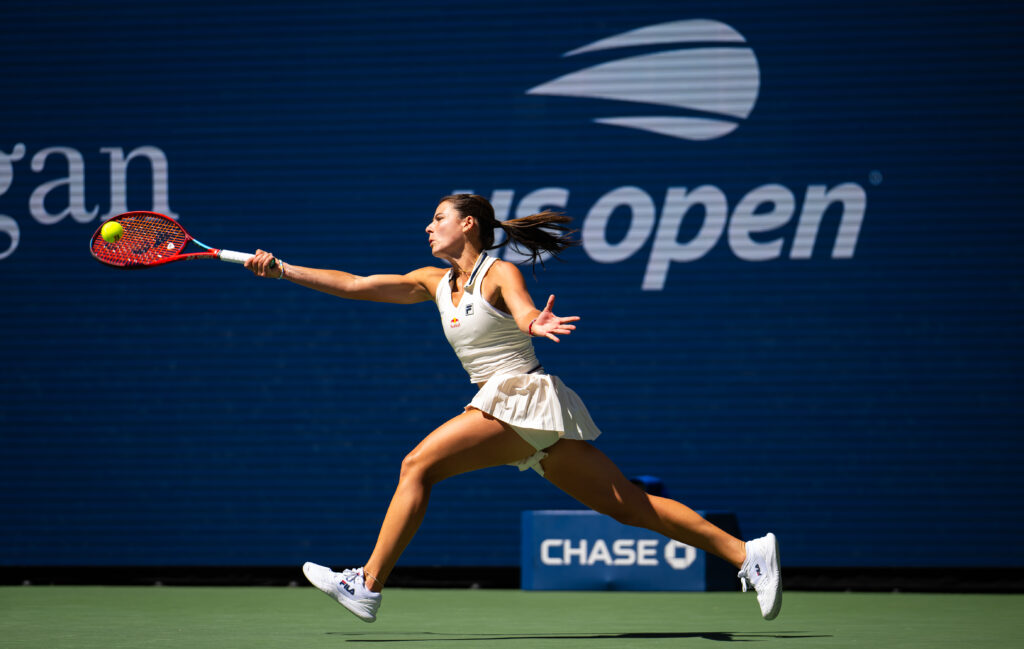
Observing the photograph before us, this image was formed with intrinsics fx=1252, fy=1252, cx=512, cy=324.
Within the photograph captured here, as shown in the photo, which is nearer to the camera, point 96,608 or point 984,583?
point 96,608

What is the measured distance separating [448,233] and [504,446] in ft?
3.32

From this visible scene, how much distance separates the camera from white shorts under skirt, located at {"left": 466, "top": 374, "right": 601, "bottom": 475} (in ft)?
16.8

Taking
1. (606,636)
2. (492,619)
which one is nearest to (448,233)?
(606,636)

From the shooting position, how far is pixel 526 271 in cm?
847

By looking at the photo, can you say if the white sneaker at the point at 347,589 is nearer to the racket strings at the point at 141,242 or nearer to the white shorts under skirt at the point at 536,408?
the white shorts under skirt at the point at 536,408

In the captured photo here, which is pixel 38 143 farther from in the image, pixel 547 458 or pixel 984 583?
pixel 984 583

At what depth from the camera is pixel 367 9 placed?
865cm

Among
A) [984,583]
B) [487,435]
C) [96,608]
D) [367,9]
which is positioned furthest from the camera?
[367,9]

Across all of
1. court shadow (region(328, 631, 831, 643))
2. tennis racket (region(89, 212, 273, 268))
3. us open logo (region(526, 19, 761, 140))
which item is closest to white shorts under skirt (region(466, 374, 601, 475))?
court shadow (region(328, 631, 831, 643))

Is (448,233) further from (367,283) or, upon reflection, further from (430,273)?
(367,283)

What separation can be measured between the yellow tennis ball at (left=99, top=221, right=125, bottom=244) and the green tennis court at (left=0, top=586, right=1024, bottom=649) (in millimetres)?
1840

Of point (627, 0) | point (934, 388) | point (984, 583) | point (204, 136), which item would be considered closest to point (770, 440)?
point (934, 388)

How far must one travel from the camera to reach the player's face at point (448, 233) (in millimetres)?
5559

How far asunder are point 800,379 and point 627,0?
2794mm
